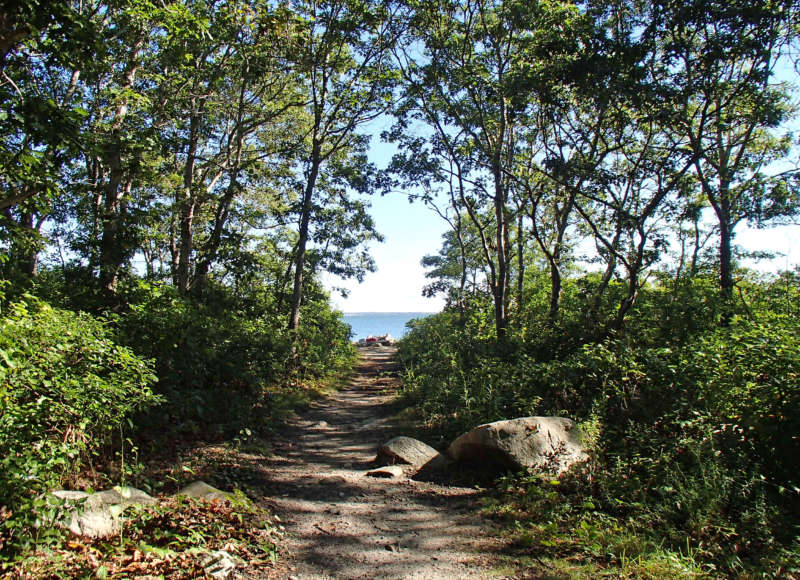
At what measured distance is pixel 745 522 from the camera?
4227 mm

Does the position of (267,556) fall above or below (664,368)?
below

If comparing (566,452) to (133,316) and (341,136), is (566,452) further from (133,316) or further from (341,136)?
(341,136)

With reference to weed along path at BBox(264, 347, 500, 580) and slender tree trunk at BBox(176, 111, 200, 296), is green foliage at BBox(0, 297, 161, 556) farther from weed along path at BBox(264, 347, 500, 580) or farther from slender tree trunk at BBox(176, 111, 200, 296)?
slender tree trunk at BBox(176, 111, 200, 296)

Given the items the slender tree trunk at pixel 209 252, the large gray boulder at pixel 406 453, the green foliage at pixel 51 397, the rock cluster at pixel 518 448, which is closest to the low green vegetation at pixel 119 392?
the green foliage at pixel 51 397

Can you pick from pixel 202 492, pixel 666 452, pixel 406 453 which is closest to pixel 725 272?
pixel 666 452

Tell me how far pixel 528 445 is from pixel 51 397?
5.71 m

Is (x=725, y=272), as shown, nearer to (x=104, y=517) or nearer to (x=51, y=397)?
(x=104, y=517)

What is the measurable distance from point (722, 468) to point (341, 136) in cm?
1412

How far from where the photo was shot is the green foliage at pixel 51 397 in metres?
3.42

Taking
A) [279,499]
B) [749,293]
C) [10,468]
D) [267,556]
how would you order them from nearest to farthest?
[10,468]
[267,556]
[279,499]
[749,293]

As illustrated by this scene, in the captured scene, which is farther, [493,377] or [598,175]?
[598,175]

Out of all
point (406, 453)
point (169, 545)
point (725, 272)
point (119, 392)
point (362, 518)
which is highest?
point (725, 272)

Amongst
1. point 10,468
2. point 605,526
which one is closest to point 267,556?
point 10,468

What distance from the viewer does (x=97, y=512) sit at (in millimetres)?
3926
